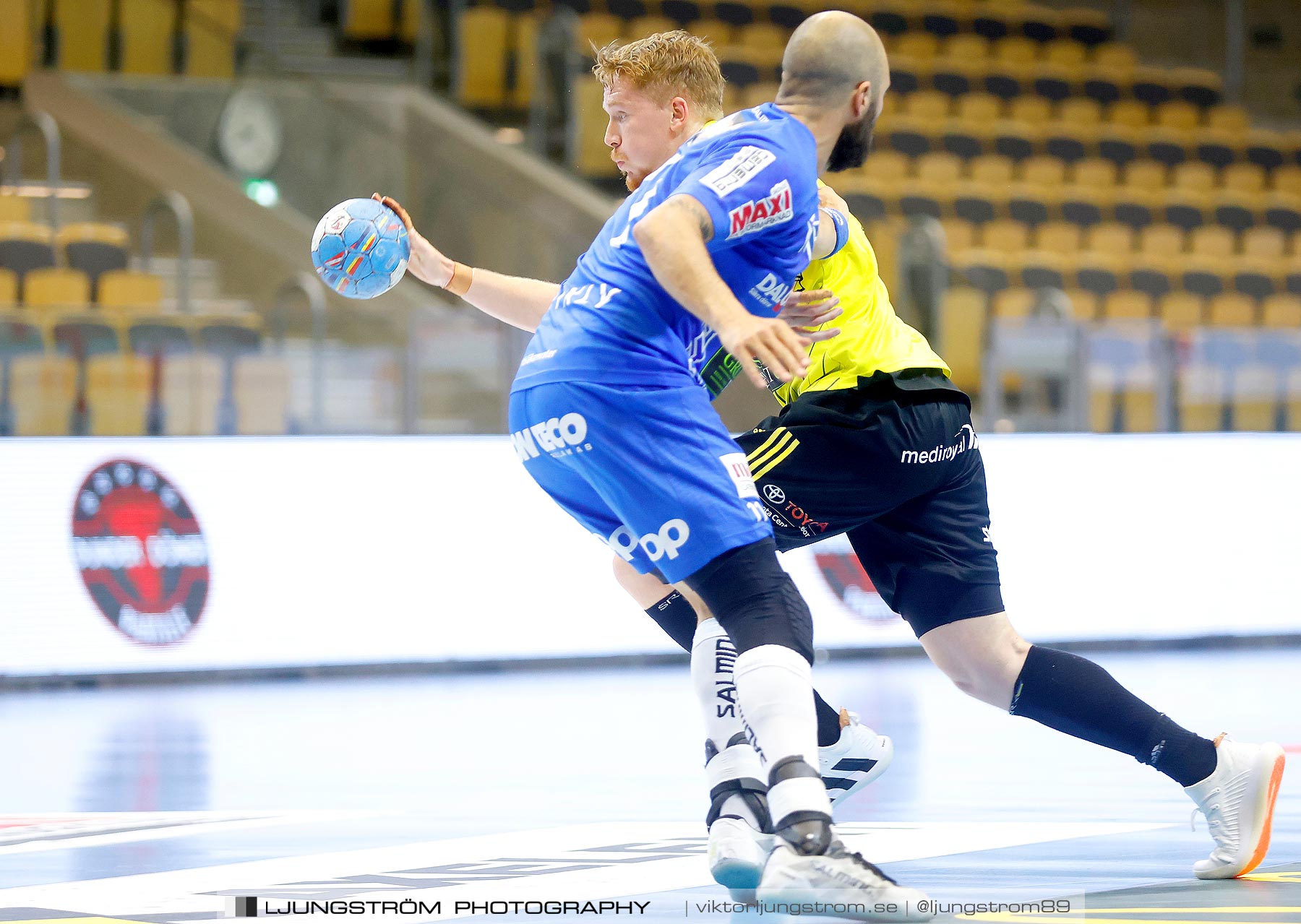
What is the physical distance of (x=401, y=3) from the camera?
51.9 ft

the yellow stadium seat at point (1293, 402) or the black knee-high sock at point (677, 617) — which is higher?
the yellow stadium seat at point (1293, 402)

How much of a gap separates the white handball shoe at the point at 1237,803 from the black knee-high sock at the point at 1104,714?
3cm

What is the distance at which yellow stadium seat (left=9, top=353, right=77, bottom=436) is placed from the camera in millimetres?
8109

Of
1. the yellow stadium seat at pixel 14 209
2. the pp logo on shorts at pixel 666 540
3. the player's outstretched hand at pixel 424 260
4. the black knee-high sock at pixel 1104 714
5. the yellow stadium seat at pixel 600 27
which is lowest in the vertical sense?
the black knee-high sock at pixel 1104 714

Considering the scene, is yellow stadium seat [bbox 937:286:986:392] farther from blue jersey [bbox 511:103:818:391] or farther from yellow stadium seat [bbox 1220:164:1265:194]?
yellow stadium seat [bbox 1220:164:1265:194]

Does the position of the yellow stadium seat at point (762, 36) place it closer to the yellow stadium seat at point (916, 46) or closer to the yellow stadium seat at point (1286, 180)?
the yellow stadium seat at point (916, 46)

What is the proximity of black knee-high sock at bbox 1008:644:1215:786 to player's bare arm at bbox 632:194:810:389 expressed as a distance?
114 centimetres

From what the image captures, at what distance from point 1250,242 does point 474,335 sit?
10059 millimetres

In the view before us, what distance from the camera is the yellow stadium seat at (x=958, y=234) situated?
48.5ft

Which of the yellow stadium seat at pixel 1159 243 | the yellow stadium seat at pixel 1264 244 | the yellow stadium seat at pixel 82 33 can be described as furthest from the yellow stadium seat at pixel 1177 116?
the yellow stadium seat at pixel 82 33

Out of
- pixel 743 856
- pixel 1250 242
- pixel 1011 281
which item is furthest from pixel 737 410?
pixel 1250 242

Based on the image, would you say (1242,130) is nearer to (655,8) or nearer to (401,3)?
(655,8)

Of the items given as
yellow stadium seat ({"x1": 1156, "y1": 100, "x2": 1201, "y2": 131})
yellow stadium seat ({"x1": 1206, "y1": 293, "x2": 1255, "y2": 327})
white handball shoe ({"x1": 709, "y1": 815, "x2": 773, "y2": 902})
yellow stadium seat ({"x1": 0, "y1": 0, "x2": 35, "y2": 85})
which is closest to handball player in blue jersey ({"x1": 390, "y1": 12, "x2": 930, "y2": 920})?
white handball shoe ({"x1": 709, "y1": 815, "x2": 773, "y2": 902})

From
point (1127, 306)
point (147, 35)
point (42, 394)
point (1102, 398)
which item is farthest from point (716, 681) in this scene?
point (147, 35)
